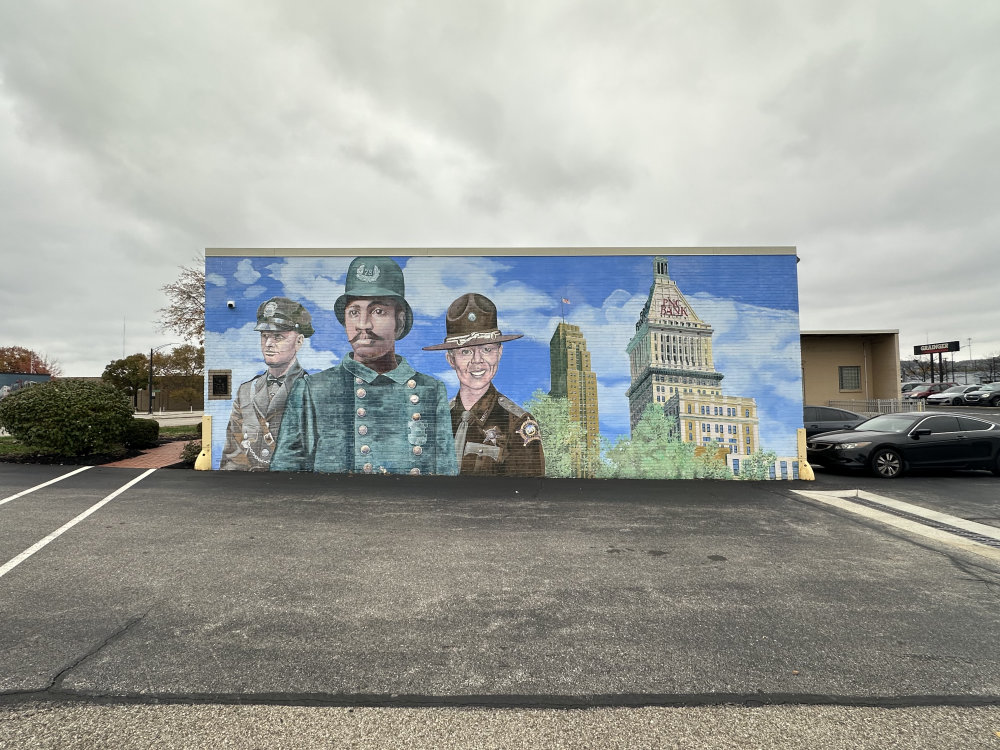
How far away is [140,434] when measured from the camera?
Answer: 14.1 meters

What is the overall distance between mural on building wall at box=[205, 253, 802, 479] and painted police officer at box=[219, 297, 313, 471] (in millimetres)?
31

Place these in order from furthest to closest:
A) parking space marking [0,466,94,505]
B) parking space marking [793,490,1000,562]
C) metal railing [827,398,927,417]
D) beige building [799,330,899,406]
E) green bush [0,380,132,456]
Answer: beige building [799,330,899,406]
metal railing [827,398,927,417]
green bush [0,380,132,456]
parking space marking [0,466,94,505]
parking space marking [793,490,1000,562]

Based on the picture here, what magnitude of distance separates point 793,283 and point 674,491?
5446 mm

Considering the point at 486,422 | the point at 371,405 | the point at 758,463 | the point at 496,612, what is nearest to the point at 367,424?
the point at 371,405

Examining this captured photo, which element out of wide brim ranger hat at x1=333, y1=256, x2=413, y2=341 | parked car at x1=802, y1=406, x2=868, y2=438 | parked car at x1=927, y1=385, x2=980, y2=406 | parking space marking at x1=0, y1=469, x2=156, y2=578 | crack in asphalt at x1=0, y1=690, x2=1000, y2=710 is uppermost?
wide brim ranger hat at x1=333, y1=256, x2=413, y2=341

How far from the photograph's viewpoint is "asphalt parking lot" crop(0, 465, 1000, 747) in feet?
9.20

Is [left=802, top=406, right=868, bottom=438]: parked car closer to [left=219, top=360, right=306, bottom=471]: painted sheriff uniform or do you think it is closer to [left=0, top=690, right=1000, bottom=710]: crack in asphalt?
[left=0, top=690, right=1000, bottom=710]: crack in asphalt

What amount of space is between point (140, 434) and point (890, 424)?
19.3 meters

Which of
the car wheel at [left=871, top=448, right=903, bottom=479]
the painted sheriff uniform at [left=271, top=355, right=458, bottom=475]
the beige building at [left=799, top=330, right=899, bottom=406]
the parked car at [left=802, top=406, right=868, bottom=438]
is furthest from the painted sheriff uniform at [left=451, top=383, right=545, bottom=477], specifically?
the beige building at [left=799, top=330, right=899, bottom=406]

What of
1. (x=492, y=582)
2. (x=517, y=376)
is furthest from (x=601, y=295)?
(x=492, y=582)

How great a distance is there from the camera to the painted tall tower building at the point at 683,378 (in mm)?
10789

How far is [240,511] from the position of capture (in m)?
7.35

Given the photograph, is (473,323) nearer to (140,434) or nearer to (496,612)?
(496,612)

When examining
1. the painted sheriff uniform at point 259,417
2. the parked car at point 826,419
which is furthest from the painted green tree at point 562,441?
the parked car at point 826,419
